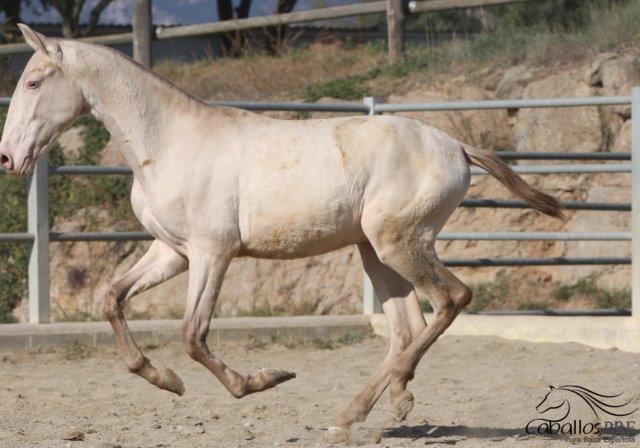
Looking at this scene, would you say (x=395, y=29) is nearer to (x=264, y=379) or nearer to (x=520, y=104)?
(x=520, y=104)

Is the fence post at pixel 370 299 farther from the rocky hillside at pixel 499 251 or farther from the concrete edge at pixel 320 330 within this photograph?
the rocky hillside at pixel 499 251

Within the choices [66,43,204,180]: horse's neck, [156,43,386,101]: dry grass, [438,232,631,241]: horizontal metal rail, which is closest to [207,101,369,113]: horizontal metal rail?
[438,232,631,241]: horizontal metal rail

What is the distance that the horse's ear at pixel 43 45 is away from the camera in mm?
5105

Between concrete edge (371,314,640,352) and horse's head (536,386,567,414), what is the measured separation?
167 centimetres

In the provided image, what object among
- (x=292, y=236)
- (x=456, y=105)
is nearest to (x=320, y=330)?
(x=456, y=105)

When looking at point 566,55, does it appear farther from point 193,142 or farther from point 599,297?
point 193,142

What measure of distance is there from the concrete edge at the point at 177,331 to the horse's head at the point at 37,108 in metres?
2.95

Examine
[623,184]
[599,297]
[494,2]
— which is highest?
[494,2]

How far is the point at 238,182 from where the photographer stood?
507cm

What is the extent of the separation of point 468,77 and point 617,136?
7.19ft

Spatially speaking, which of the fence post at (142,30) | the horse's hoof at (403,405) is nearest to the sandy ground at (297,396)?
the horse's hoof at (403,405)

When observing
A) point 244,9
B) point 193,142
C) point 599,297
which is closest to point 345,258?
point 599,297

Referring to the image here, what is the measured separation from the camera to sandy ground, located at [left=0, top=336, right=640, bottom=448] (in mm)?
5242

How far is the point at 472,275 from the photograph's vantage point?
1105 cm
